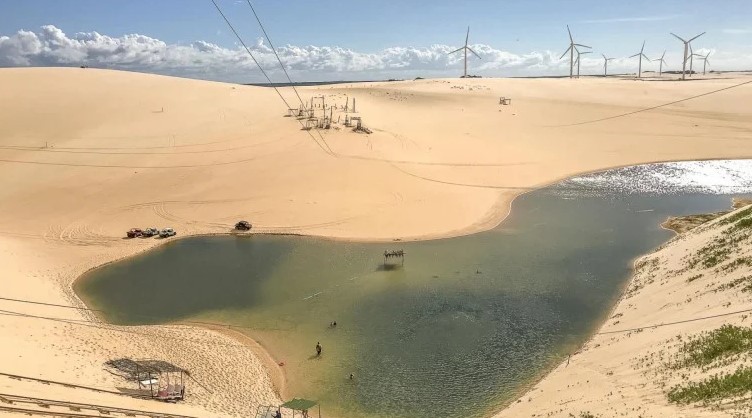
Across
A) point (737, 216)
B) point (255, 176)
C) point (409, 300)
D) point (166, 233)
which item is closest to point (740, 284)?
point (737, 216)

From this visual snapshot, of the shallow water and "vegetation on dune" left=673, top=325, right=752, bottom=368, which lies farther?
the shallow water

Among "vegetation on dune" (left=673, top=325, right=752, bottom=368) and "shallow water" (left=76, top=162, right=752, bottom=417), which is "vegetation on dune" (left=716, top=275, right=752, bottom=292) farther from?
"shallow water" (left=76, top=162, right=752, bottom=417)

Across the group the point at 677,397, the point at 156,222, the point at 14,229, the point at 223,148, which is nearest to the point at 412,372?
the point at 677,397

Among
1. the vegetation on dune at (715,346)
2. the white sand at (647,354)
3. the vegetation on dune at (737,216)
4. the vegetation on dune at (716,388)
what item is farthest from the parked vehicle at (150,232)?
the vegetation on dune at (737,216)

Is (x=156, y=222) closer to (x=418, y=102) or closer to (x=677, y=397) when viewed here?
(x=677, y=397)

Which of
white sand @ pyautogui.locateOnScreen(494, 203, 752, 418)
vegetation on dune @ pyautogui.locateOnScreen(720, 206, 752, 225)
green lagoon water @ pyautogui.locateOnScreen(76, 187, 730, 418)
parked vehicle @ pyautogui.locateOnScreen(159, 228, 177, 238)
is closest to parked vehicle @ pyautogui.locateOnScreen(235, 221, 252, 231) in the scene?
green lagoon water @ pyautogui.locateOnScreen(76, 187, 730, 418)

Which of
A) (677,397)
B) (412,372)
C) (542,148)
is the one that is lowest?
(412,372)
